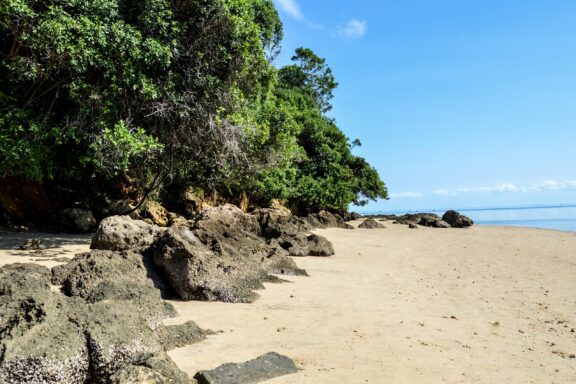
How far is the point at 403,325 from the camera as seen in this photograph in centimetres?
→ 628

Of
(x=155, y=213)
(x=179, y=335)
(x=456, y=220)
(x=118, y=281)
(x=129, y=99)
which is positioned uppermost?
(x=129, y=99)

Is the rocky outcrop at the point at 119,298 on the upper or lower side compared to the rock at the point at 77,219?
lower

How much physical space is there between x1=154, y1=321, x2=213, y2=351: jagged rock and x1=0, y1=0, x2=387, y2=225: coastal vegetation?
6.63m

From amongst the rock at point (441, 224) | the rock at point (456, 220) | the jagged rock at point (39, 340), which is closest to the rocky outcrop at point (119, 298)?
the jagged rock at point (39, 340)

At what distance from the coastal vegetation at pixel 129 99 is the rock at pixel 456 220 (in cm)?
1553

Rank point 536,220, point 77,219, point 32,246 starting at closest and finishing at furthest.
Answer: point 32,246
point 77,219
point 536,220

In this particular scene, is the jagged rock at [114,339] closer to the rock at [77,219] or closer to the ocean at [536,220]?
the rock at [77,219]

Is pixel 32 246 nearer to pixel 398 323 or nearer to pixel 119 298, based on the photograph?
pixel 119 298

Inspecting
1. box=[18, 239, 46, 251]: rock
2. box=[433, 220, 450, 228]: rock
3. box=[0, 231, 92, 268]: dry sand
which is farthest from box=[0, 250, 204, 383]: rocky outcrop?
box=[433, 220, 450, 228]: rock

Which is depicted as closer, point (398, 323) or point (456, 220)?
point (398, 323)

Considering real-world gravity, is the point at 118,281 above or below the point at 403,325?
above

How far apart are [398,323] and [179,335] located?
3015 mm

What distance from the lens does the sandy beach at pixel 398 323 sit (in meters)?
4.71

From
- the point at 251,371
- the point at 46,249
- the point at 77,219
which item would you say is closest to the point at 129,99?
the point at 46,249
